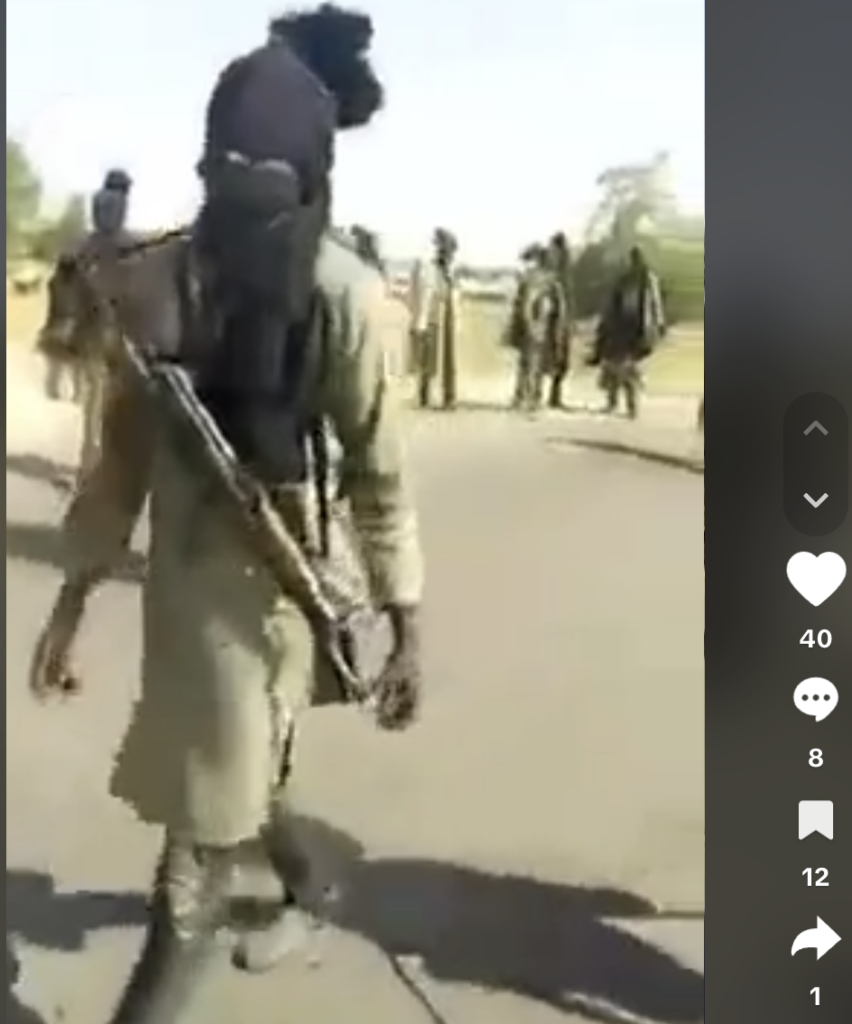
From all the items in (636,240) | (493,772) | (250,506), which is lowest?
(493,772)

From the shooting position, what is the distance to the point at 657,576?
0.68m

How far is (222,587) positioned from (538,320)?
0.16 metres

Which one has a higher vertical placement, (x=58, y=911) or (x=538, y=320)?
(x=538, y=320)

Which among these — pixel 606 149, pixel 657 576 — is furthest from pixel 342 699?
pixel 606 149

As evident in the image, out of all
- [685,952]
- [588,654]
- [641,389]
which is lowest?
[685,952]

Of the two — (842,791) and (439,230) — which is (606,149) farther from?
(842,791)

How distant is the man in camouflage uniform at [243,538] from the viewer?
673mm

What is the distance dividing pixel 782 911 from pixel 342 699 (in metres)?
0.19

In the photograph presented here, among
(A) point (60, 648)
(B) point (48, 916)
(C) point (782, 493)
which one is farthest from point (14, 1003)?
(C) point (782, 493)

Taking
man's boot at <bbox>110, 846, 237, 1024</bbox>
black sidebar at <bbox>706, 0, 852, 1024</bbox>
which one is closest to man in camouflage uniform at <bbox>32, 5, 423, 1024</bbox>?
man's boot at <bbox>110, 846, 237, 1024</bbox>

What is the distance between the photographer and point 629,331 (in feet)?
2.19

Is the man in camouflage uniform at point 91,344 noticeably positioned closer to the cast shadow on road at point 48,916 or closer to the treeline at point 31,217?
the treeline at point 31,217

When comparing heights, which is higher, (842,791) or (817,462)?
(817,462)

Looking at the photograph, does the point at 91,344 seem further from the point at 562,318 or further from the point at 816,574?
the point at 816,574
